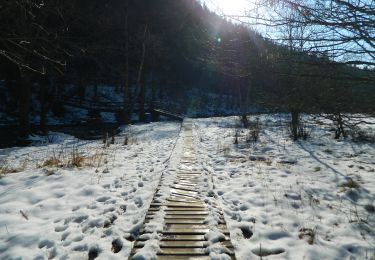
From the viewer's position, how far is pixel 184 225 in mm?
4000

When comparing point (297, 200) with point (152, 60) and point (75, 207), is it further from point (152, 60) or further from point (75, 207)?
point (152, 60)

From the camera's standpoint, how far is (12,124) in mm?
18750

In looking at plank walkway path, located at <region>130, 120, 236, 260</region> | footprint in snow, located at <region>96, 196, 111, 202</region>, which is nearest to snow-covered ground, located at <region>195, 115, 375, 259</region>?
plank walkway path, located at <region>130, 120, 236, 260</region>

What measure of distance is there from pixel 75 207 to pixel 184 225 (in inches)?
72.0

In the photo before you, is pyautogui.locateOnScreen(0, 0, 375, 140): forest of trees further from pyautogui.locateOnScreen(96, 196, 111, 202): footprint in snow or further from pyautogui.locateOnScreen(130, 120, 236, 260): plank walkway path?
pyautogui.locateOnScreen(96, 196, 111, 202): footprint in snow

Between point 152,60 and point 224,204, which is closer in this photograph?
point 224,204

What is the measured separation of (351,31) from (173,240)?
315 centimetres

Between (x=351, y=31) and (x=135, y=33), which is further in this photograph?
(x=135, y=33)

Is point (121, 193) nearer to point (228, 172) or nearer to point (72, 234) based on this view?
point (72, 234)

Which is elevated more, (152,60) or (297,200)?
(152,60)

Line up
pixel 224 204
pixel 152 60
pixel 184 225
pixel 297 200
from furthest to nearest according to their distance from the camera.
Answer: pixel 152 60 < pixel 297 200 < pixel 224 204 < pixel 184 225

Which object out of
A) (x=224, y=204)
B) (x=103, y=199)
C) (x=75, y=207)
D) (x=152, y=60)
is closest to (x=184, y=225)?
(x=224, y=204)

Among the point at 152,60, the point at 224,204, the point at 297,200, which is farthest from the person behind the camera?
the point at 152,60

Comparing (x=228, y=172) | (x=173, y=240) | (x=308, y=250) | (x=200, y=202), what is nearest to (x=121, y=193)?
(x=200, y=202)
